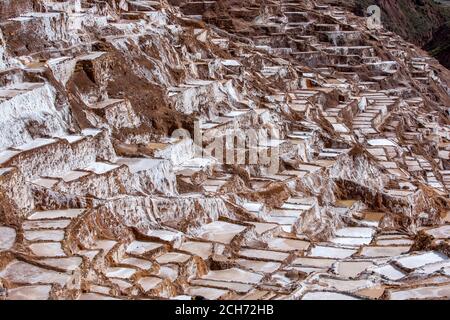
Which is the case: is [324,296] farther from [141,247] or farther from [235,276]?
[141,247]

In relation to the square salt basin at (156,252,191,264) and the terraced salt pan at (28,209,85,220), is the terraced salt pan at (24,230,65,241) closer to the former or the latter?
the terraced salt pan at (28,209,85,220)

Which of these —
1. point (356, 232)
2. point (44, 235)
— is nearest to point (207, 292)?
point (44, 235)

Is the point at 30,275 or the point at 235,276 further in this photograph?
the point at 235,276

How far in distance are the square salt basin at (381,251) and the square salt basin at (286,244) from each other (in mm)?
1803

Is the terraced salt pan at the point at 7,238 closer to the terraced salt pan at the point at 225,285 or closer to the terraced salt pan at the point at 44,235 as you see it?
the terraced salt pan at the point at 44,235

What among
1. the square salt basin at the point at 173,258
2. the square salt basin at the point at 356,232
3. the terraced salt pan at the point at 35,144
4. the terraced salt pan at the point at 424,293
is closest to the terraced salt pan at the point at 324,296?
the terraced salt pan at the point at 424,293

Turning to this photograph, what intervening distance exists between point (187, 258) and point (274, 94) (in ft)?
67.3

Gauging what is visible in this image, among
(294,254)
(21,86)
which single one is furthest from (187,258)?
(21,86)

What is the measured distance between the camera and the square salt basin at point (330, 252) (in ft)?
83.5

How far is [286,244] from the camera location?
25844 mm

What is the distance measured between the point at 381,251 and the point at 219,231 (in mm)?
5051

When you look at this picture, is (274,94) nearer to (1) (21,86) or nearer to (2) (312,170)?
(2) (312,170)

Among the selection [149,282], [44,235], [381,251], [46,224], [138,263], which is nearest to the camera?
[149,282]
